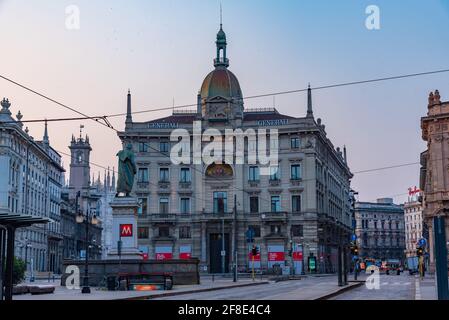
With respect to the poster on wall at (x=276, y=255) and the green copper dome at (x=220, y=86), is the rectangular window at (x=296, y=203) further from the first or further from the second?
the green copper dome at (x=220, y=86)

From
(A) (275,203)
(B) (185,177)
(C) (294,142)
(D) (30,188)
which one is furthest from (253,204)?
(D) (30,188)

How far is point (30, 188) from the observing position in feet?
282

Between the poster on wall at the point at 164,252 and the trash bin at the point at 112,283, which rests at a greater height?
the poster on wall at the point at 164,252

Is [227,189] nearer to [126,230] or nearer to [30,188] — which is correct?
[30,188]

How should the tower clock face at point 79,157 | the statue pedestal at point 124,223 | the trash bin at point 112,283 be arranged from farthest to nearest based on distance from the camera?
the tower clock face at point 79,157, the statue pedestal at point 124,223, the trash bin at point 112,283

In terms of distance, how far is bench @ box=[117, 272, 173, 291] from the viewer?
105 feet

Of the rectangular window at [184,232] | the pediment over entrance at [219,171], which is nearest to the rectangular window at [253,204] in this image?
the pediment over entrance at [219,171]

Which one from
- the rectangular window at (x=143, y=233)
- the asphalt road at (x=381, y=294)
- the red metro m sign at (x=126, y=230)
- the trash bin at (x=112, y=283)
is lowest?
the asphalt road at (x=381, y=294)

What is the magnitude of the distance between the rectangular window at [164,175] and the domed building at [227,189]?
12cm

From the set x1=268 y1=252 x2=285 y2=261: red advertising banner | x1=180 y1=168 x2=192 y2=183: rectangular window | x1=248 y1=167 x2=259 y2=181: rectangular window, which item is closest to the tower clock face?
x1=180 y1=168 x2=192 y2=183: rectangular window

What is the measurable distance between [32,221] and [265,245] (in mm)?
67402

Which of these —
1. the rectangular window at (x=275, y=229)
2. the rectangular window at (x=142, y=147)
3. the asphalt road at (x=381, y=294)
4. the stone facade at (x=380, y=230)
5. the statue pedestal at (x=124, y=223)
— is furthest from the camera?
the stone facade at (x=380, y=230)

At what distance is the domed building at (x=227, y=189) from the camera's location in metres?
79.8
